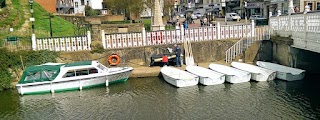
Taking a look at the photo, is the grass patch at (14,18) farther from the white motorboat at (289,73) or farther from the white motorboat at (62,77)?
the white motorboat at (289,73)

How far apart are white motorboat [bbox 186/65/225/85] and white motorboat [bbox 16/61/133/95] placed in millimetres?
5361

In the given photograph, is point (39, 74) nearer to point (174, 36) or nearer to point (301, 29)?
point (174, 36)

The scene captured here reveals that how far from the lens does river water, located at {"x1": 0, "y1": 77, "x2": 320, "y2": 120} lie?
52.2ft

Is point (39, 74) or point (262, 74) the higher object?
point (39, 74)

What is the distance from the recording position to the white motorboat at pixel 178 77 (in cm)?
2103

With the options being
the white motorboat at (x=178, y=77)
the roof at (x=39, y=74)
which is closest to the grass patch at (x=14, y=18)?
the roof at (x=39, y=74)

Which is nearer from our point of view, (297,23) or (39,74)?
(39,74)

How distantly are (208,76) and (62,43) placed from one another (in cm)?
1088

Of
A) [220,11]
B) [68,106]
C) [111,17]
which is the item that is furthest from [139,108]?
[220,11]

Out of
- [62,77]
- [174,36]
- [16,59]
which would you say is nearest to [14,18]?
[16,59]

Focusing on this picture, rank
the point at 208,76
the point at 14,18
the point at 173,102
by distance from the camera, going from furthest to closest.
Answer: the point at 14,18
the point at 208,76
the point at 173,102

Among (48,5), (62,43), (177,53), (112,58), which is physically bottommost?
(112,58)

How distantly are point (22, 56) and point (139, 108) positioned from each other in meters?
11.1

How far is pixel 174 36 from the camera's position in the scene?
89.3 ft
